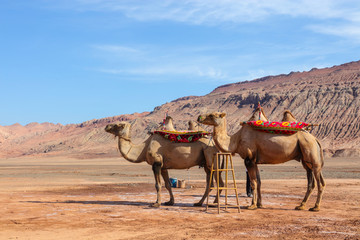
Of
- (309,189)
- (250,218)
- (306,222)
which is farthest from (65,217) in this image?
(309,189)

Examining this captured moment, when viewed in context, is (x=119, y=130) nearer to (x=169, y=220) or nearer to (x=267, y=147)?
(x=169, y=220)

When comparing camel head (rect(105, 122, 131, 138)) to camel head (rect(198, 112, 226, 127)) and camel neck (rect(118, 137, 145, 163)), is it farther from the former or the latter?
camel head (rect(198, 112, 226, 127))

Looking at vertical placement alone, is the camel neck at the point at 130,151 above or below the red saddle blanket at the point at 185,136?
below

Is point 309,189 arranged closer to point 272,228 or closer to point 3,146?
point 272,228

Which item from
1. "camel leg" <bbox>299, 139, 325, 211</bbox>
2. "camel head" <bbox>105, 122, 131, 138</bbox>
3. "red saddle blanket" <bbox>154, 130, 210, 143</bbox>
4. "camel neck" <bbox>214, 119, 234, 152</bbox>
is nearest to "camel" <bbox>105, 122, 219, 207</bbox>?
"red saddle blanket" <bbox>154, 130, 210, 143</bbox>

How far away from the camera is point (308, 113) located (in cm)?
10631

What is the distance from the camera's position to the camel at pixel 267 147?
14.3 metres

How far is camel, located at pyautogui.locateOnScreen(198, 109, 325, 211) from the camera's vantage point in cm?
1434

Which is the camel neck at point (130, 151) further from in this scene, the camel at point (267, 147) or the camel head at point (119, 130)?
the camel at point (267, 147)

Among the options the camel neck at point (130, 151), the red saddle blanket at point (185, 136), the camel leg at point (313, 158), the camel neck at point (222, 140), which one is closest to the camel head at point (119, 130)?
the camel neck at point (130, 151)

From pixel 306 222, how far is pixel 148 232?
4.31 metres

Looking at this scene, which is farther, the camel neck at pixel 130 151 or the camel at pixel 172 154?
the camel neck at pixel 130 151

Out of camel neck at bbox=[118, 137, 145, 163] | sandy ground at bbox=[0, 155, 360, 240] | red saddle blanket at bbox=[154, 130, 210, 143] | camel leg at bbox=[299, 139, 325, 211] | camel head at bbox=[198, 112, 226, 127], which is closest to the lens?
sandy ground at bbox=[0, 155, 360, 240]

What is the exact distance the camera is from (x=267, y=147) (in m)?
14.5
